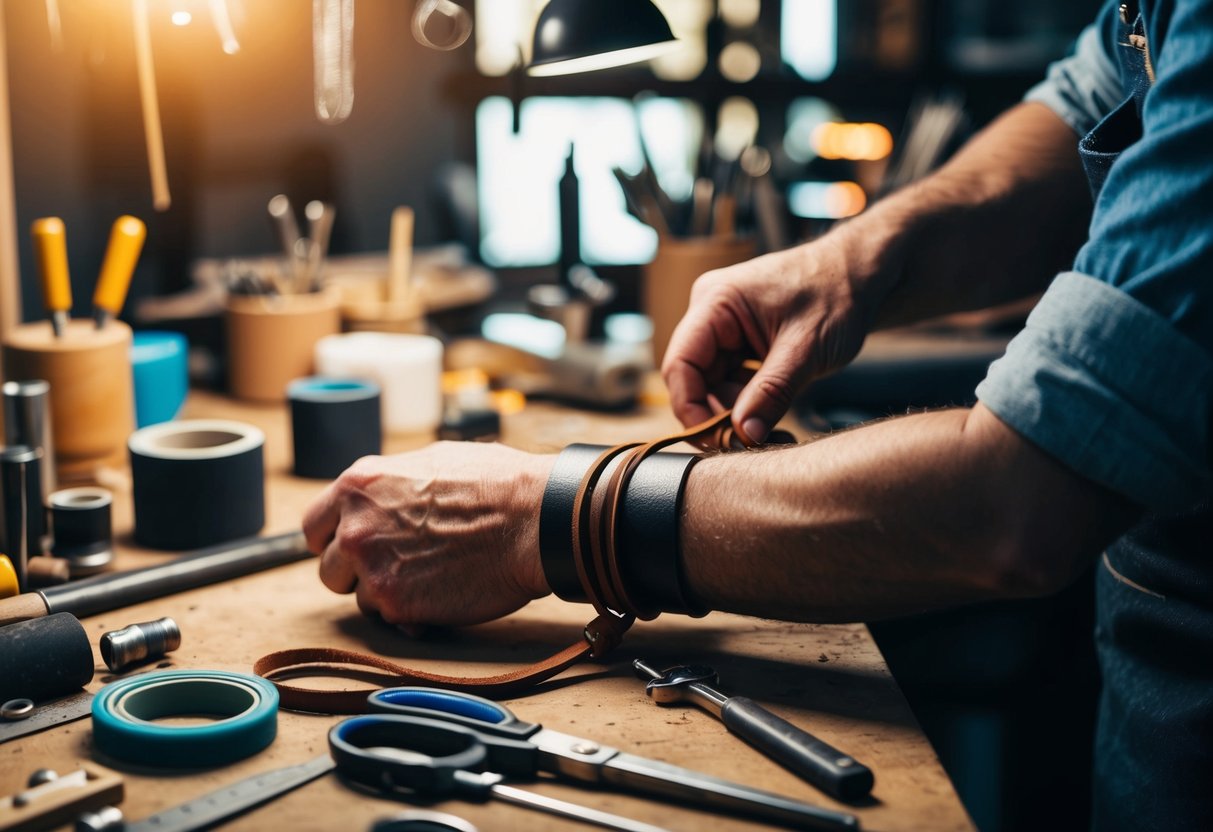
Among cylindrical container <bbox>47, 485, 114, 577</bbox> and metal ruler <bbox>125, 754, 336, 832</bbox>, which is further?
cylindrical container <bbox>47, 485, 114, 577</bbox>

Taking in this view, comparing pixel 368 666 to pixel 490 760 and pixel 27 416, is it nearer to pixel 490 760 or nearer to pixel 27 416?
pixel 490 760

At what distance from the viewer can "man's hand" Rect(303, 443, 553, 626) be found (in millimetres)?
861

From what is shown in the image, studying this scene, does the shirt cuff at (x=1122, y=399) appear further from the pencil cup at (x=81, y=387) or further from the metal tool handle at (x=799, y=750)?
the pencil cup at (x=81, y=387)

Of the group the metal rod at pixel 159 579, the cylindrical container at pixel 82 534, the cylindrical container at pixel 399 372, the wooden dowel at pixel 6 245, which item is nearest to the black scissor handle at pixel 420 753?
the metal rod at pixel 159 579

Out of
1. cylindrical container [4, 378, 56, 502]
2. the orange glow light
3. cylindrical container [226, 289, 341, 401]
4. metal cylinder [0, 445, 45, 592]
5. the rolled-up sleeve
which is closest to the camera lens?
metal cylinder [0, 445, 45, 592]

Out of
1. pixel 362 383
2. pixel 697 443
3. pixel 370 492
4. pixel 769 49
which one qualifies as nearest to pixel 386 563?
pixel 370 492

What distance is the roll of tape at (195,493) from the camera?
102cm

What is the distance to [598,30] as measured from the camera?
1076 mm

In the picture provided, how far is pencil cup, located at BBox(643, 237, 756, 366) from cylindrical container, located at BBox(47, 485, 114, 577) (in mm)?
911

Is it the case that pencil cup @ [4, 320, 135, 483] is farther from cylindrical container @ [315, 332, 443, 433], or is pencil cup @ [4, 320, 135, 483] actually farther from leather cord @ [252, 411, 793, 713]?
leather cord @ [252, 411, 793, 713]

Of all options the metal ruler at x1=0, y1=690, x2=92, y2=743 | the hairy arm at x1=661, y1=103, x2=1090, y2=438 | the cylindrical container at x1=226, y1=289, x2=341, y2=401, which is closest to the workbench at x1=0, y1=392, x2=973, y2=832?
the metal ruler at x1=0, y1=690, x2=92, y2=743

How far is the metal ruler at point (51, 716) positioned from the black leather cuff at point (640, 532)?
1.03 ft

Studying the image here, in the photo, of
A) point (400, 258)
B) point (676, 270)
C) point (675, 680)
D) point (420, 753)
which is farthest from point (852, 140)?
point (420, 753)

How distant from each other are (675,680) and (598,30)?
613mm
